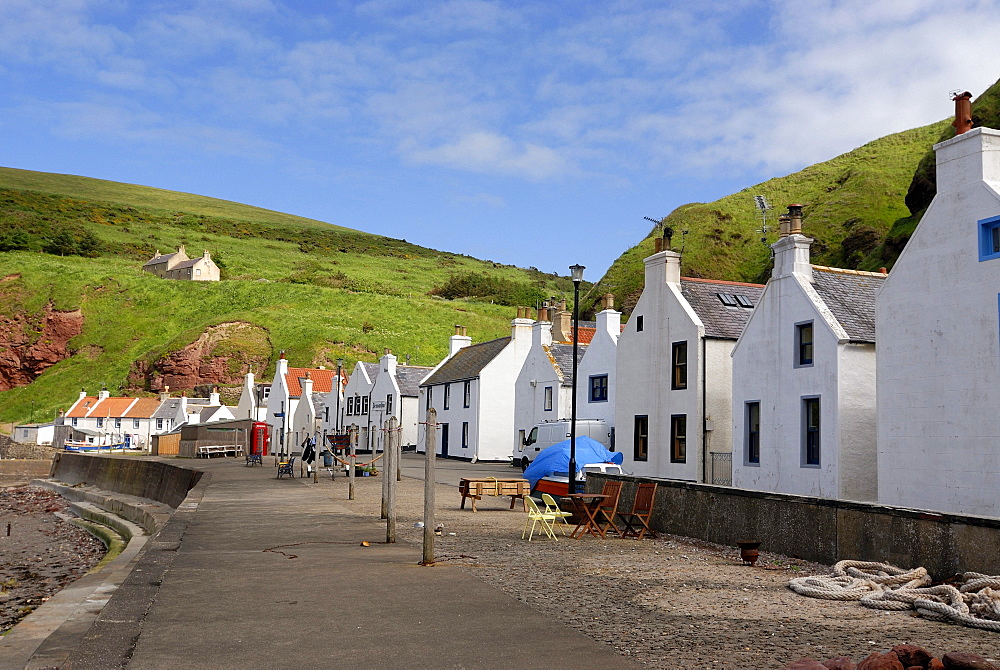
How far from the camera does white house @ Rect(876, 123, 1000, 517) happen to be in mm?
17906

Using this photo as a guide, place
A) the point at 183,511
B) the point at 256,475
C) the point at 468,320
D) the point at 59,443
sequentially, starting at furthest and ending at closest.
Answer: the point at 468,320 < the point at 59,443 < the point at 256,475 < the point at 183,511

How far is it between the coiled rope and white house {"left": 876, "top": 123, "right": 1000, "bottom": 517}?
25.9 feet

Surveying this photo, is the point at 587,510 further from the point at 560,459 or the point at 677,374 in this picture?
the point at 677,374

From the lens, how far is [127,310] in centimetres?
12206

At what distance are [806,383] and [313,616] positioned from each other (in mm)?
18833

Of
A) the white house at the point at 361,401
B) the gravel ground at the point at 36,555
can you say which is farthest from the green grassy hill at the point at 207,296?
the gravel ground at the point at 36,555

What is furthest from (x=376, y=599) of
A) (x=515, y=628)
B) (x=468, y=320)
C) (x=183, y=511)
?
(x=468, y=320)

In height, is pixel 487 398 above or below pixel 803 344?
below

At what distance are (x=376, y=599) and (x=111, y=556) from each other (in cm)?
1594

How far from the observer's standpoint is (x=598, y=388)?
3847cm

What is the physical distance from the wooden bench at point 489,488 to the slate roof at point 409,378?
38.2m

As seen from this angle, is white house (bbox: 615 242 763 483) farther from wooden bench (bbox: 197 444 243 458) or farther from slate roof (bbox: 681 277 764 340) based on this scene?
wooden bench (bbox: 197 444 243 458)

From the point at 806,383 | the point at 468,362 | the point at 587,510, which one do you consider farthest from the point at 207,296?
the point at 587,510

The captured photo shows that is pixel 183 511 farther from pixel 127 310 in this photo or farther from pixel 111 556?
pixel 127 310
